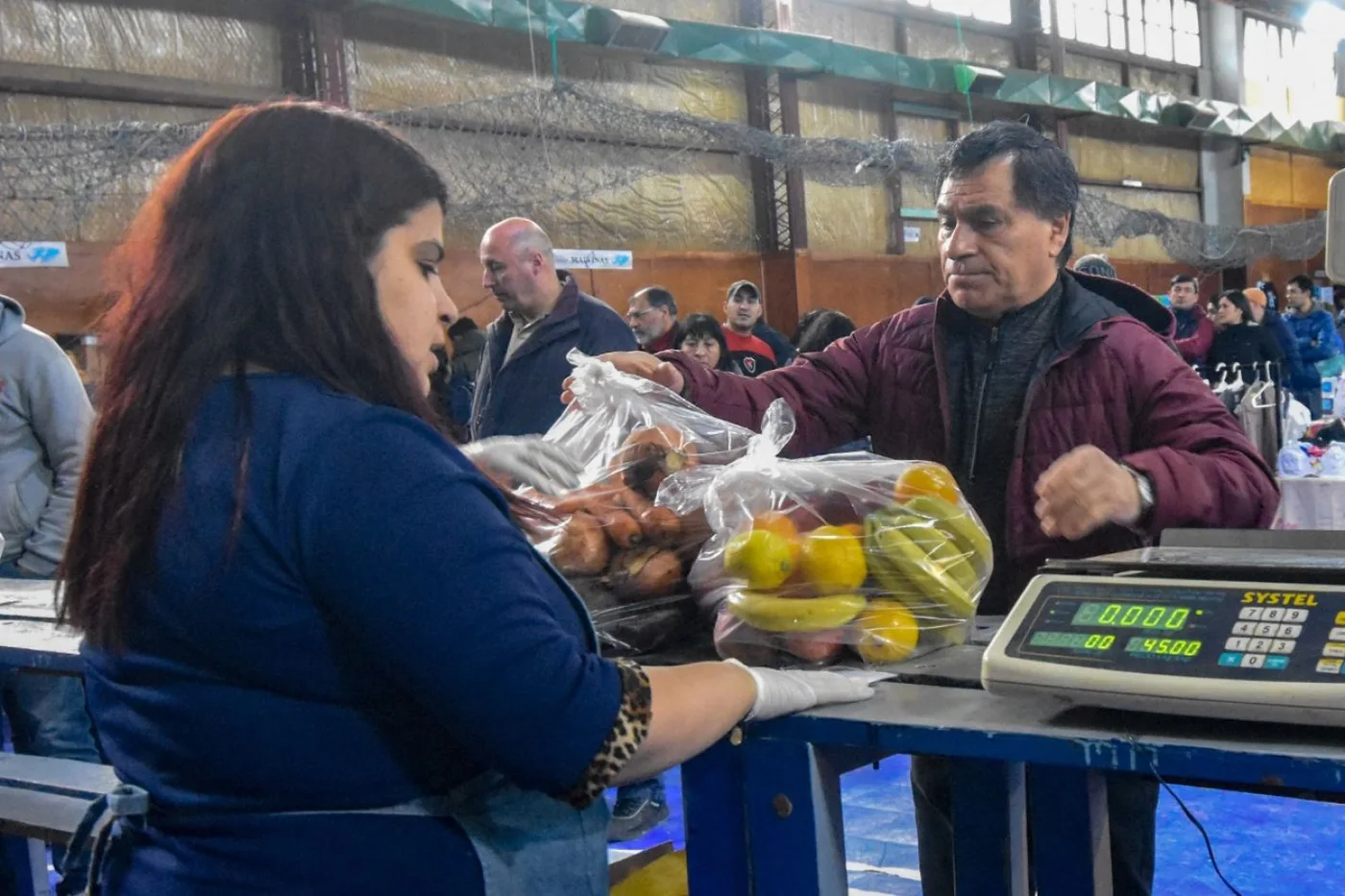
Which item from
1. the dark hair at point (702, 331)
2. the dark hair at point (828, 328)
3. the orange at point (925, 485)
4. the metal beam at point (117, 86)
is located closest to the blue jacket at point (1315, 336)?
the dark hair at point (828, 328)

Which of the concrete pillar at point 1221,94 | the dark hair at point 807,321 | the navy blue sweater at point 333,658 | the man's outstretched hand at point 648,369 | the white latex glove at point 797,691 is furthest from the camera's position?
the concrete pillar at point 1221,94

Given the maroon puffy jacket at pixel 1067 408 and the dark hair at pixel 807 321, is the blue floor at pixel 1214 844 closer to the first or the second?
the maroon puffy jacket at pixel 1067 408

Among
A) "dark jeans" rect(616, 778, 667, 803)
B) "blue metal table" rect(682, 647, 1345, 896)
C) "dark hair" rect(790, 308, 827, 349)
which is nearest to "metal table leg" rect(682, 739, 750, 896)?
"blue metal table" rect(682, 647, 1345, 896)

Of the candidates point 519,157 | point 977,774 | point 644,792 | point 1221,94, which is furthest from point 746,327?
point 1221,94

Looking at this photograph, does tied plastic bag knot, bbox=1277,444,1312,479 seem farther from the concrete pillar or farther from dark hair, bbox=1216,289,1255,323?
the concrete pillar

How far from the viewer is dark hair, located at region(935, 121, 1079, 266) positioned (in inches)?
73.7

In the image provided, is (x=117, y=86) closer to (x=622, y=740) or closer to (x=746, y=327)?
(x=746, y=327)

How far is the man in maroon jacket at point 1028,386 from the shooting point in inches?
69.4

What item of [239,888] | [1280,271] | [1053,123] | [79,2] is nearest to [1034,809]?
[239,888]

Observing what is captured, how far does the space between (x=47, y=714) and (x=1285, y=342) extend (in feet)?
24.3

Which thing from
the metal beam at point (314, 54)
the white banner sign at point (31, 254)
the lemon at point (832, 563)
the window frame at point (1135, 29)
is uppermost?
the window frame at point (1135, 29)

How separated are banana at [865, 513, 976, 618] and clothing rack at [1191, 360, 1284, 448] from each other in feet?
15.0

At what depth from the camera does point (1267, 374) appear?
644cm

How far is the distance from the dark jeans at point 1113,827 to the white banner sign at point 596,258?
7197 millimetres
